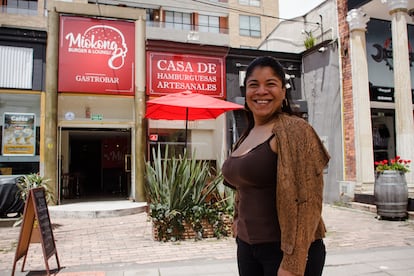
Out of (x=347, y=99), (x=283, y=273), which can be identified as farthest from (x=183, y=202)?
(x=347, y=99)

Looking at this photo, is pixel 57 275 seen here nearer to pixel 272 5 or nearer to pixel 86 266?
pixel 86 266

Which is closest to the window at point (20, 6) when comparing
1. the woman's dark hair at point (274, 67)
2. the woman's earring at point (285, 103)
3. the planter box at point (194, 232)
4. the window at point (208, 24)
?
the window at point (208, 24)

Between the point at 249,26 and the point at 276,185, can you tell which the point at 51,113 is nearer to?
the point at 276,185

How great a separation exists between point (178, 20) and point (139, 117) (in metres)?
22.9

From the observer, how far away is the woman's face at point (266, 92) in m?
1.87

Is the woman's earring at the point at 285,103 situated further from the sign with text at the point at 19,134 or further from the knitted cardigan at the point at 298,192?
the sign with text at the point at 19,134

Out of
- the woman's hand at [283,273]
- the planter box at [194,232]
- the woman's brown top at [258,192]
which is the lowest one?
the planter box at [194,232]

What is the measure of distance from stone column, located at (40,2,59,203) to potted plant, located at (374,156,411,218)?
821 cm

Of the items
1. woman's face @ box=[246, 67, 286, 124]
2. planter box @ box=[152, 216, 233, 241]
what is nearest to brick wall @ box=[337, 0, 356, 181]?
planter box @ box=[152, 216, 233, 241]

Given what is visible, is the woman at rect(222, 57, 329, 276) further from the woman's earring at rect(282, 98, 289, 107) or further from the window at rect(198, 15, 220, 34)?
the window at rect(198, 15, 220, 34)

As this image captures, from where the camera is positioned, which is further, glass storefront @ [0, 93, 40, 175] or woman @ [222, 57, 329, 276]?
glass storefront @ [0, 93, 40, 175]

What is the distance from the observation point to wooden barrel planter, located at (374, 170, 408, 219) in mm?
7641

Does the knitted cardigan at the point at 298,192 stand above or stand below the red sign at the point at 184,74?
below

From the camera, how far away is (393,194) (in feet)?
25.1
